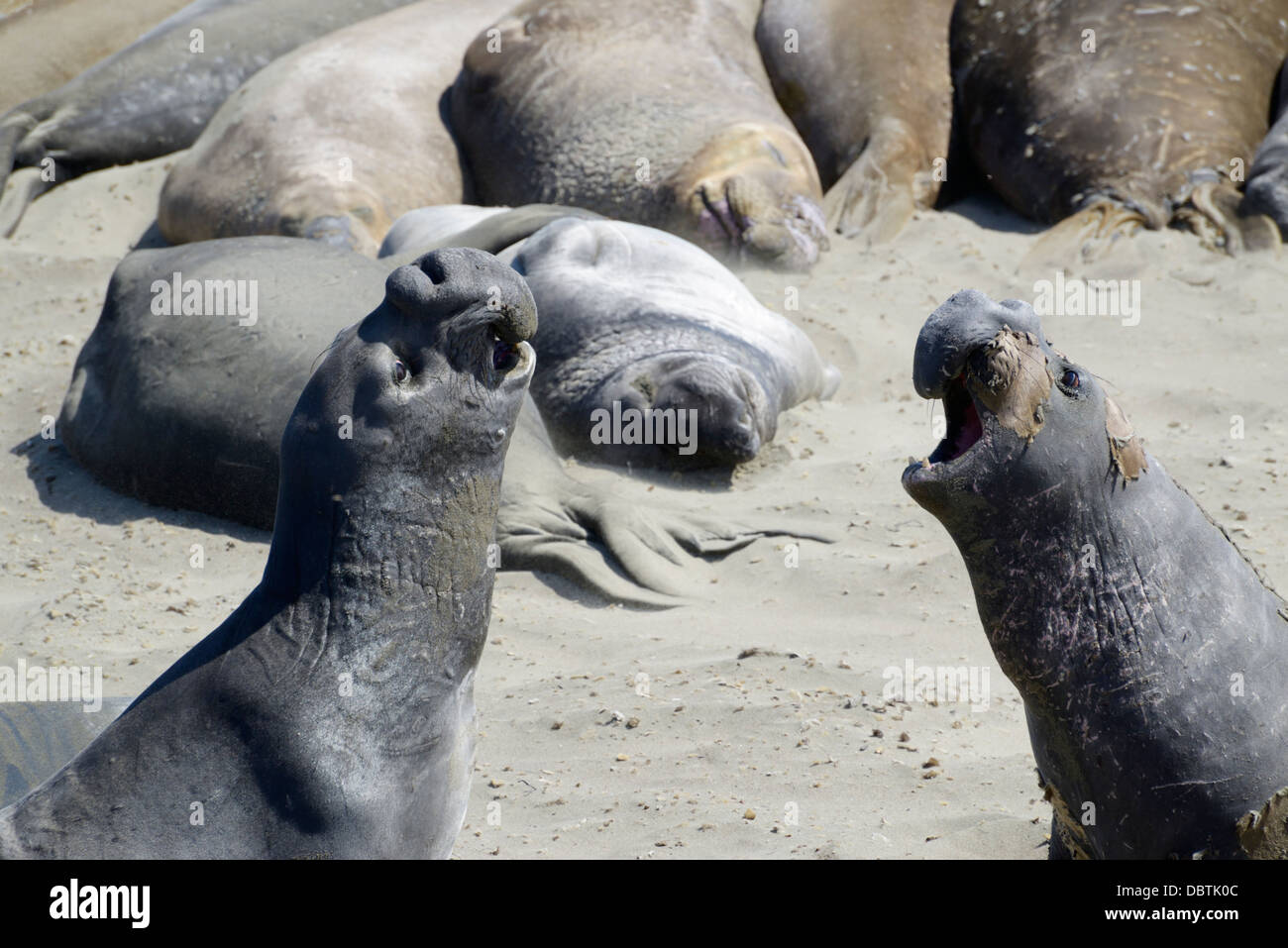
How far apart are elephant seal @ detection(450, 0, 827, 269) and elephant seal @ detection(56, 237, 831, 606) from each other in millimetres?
2035

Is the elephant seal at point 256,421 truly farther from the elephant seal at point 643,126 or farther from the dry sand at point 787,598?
the elephant seal at point 643,126

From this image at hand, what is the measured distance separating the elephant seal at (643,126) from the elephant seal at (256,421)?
6.68 feet

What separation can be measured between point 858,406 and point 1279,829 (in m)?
3.45

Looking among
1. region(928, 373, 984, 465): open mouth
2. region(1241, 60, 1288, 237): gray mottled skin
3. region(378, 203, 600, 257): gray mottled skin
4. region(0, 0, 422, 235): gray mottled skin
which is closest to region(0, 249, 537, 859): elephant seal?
region(928, 373, 984, 465): open mouth

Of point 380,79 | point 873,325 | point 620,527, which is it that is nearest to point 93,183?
point 380,79

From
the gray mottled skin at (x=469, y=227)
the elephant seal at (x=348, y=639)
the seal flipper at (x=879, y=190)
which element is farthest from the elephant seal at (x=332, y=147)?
the elephant seal at (x=348, y=639)

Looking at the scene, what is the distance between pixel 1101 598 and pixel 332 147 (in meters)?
5.54

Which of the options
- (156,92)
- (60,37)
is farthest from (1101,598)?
(60,37)

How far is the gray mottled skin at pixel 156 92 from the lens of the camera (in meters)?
7.89

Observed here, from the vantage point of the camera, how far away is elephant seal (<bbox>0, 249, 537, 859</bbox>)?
200cm

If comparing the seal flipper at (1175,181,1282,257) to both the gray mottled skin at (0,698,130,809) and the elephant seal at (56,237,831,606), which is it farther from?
the gray mottled skin at (0,698,130,809)

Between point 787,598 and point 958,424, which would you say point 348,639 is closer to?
point 958,424

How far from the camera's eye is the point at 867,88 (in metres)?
7.38
